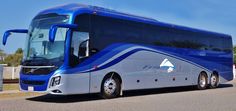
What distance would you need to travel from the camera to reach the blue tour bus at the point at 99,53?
1456 centimetres

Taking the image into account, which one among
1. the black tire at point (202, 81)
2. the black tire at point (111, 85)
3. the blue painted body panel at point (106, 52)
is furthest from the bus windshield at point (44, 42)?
the black tire at point (202, 81)

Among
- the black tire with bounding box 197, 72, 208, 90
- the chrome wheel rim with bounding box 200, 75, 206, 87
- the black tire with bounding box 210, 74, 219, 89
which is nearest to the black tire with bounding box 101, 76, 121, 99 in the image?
the black tire with bounding box 197, 72, 208, 90

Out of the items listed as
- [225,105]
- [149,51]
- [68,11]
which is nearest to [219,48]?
[149,51]

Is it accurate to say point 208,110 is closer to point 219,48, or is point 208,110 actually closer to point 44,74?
point 44,74

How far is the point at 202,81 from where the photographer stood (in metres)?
24.0

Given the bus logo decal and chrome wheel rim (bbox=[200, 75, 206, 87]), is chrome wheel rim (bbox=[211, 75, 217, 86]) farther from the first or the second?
the bus logo decal

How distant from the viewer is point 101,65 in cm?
1598

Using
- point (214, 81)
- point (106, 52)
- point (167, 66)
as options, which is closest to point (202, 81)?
point (214, 81)

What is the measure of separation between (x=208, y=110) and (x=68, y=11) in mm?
5840

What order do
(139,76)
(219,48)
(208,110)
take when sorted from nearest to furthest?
(208,110), (139,76), (219,48)

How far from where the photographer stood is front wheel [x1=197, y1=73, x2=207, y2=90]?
77.6 ft

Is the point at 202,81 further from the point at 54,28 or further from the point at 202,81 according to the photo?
the point at 54,28

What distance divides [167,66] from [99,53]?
5.52 m

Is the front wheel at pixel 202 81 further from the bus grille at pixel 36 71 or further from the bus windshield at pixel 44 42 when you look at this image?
the bus grille at pixel 36 71
